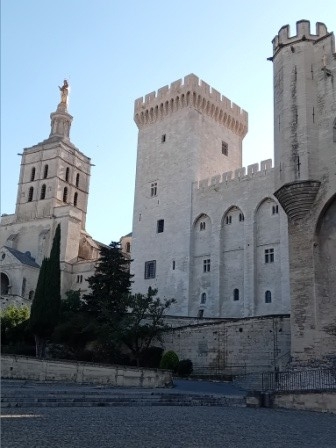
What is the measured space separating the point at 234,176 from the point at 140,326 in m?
13.4

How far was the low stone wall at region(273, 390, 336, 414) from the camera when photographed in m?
12.1

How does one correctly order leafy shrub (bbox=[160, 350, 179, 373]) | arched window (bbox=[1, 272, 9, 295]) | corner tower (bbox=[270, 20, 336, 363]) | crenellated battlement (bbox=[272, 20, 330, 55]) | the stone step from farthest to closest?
arched window (bbox=[1, 272, 9, 295]) → leafy shrub (bbox=[160, 350, 179, 373]) → crenellated battlement (bbox=[272, 20, 330, 55]) → corner tower (bbox=[270, 20, 336, 363]) → the stone step

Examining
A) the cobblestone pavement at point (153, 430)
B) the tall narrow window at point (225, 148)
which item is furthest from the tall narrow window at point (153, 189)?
the cobblestone pavement at point (153, 430)

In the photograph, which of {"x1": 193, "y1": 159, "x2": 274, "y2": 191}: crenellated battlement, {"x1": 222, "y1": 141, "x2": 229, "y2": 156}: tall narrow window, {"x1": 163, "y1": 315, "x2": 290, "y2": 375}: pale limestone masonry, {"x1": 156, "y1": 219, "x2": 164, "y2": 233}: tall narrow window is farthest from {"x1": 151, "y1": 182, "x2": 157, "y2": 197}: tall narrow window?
{"x1": 163, "y1": 315, "x2": 290, "y2": 375}: pale limestone masonry

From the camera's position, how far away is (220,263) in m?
33.2

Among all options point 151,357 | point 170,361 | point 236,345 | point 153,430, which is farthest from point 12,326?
point 153,430

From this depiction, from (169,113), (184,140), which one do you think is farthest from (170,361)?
(169,113)

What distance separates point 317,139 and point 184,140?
21.2m

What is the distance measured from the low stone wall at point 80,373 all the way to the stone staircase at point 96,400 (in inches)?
177

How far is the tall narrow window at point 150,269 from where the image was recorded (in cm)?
3640

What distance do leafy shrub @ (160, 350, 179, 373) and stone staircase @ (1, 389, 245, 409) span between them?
1075 centimetres

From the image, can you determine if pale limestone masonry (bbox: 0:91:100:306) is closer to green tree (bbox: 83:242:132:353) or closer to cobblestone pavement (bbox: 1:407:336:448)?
green tree (bbox: 83:242:132:353)

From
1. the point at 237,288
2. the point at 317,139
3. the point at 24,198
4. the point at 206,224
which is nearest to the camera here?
the point at 317,139

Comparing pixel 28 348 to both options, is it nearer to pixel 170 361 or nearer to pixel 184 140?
pixel 170 361
